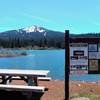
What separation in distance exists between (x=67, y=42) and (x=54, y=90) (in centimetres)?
191

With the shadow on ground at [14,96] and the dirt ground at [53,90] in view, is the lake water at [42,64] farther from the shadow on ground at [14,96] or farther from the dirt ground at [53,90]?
the shadow on ground at [14,96]

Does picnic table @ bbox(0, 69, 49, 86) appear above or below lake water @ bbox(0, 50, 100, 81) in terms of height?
above

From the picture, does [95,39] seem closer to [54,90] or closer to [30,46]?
[54,90]

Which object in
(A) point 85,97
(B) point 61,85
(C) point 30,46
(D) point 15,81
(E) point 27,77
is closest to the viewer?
(A) point 85,97

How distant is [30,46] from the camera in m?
151

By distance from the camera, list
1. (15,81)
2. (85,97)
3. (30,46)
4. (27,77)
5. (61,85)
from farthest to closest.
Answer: (30,46) → (15,81) → (61,85) → (27,77) → (85,97)

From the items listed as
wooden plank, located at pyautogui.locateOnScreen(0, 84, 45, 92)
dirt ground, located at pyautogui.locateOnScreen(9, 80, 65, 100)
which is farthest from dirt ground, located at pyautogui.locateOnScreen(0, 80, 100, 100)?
wooden plank, located at pyautogui.locateOnScreen(0, 84, 45, 92)

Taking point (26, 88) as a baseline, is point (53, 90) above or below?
below

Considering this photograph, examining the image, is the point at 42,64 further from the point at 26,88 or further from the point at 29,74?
the point at 26,88

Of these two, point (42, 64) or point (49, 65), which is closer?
point (49, 65)

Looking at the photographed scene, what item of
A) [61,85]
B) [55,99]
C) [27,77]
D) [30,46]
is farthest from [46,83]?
[30,46]

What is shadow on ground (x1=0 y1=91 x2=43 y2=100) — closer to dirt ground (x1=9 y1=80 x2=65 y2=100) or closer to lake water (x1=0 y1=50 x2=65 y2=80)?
dirt ground (x1=9 y1=80 x2=65 y2=100)

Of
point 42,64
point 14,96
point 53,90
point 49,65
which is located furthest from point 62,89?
point 42,64

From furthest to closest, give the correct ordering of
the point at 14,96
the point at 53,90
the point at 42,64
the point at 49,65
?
the point at 42,64
the point at 49,65
the point at 53,90
the point at 14,96
